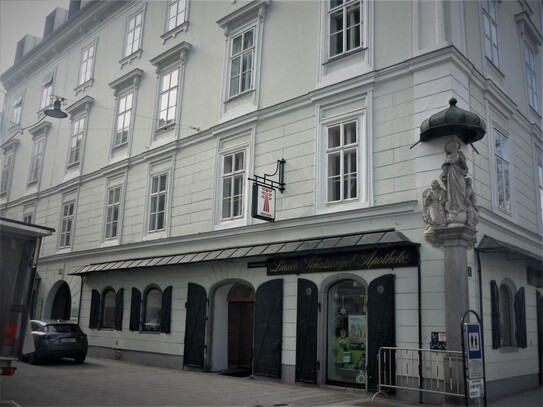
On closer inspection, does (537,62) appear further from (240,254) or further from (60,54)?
(60,54)

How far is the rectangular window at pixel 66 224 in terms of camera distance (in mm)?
25391

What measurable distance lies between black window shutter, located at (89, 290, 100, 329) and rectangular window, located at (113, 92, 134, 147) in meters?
6.28

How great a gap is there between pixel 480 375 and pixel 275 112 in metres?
9.75

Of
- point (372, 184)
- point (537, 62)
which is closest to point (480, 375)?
point (372, 184)

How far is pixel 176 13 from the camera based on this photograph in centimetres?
2153

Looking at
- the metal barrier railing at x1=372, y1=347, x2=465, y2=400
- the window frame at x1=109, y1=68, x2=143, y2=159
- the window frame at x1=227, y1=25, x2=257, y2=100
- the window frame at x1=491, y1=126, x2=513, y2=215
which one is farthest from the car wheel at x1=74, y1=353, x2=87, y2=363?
the window frame at x1=491, y1=126, x2=513, y2=215

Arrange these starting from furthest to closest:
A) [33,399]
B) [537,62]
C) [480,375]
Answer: [537,62]
[33,399]
[480,375]

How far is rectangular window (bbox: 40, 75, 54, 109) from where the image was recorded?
29.7 m

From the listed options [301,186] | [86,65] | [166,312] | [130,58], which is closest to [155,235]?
[166,312]

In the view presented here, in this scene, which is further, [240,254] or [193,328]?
[193,328]

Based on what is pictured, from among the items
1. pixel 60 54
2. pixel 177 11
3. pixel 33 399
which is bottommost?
pixel 33 399

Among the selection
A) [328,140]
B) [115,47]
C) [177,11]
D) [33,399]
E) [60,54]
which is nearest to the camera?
[33,399]

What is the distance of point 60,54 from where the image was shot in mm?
29469

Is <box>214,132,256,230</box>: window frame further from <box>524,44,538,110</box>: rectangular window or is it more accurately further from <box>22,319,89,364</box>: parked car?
<box>524,44,538,110</box>: rectangular window
